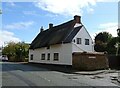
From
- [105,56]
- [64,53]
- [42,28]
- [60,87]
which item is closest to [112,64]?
[105,56]

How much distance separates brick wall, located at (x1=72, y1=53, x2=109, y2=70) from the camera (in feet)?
103

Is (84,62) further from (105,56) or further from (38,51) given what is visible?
(38,51)

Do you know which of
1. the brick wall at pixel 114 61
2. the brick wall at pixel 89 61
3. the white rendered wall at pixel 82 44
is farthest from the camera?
the brick wall at pixel 114 61

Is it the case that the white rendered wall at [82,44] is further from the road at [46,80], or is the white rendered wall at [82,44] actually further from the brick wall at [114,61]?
the road at [46,80]

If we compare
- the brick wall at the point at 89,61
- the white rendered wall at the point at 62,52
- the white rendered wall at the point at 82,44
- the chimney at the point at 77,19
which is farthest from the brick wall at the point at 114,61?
the chimney at the point at 77,19

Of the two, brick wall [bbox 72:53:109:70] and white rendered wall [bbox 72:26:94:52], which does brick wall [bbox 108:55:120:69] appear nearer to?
white rendered wall [bbox 72:26:94:52]

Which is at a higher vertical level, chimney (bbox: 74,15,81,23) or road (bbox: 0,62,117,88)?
chimney (bbox: 74,15,81,23)

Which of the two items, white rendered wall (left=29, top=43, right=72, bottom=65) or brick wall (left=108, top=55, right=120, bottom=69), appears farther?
brick wall (left=108, top=55, right=120, bottom=69)

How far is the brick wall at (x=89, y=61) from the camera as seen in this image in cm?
3136

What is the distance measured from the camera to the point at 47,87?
13266 millimetres

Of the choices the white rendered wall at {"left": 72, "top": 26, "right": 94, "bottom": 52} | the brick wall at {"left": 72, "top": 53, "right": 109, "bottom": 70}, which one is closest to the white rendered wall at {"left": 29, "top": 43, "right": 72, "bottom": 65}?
the white rendered wall at {"left": 72, "top": 26, "right": 94, "bottom": 52}

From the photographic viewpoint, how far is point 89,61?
31.6 metres

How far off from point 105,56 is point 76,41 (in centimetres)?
551

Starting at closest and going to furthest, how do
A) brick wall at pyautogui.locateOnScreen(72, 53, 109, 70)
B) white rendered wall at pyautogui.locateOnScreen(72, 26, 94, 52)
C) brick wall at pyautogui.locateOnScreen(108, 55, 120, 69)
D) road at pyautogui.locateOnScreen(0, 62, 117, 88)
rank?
road at pyautogui.locateOnScreen(0, 62, 117, 88), brick wall at pyautogui.locateOnScreen(72, 53, 109, 70), white rendered wall at pyautogui.locateOnScreen(72, 26, 94, 52), brick wall at pyautogui.locateOnScreen(108, 55, 120, 69)
